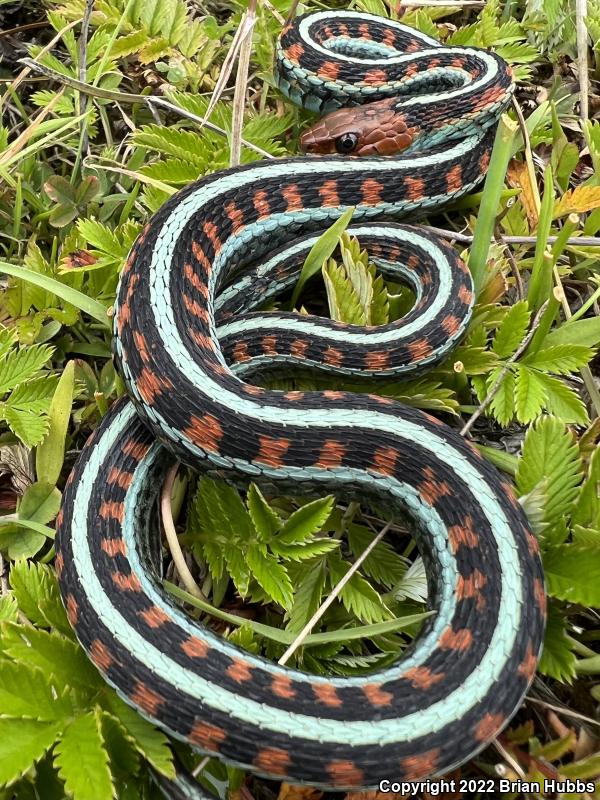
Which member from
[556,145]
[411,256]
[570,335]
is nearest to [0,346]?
[411,256]

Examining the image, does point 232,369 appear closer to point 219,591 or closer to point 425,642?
point 219,591

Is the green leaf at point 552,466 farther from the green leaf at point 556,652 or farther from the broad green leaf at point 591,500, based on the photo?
the green leaf at point 556,652

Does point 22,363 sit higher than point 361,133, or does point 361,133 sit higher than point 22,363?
point 361,133

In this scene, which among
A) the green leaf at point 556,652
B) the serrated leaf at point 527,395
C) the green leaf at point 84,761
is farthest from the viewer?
the serrated leaf at point 527,395

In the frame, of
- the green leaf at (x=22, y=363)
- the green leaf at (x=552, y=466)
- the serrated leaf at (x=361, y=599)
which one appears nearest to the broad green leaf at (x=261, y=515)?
the serrated leaf at (x=361, y=599)

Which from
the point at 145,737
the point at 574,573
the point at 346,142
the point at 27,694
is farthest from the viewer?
the point at 346,142

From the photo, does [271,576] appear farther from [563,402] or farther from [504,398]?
[563,402]

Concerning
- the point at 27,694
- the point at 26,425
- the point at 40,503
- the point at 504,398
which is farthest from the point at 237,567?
the point at 504,398
